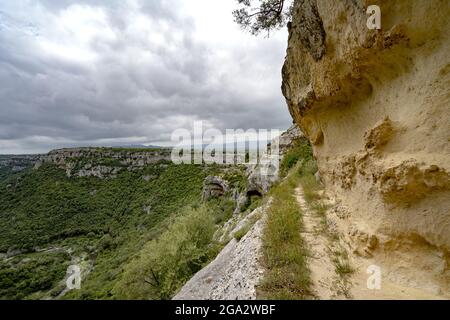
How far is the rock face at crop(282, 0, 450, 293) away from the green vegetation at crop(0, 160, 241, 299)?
15.2 m

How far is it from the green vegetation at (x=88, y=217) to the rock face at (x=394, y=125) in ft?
49.8

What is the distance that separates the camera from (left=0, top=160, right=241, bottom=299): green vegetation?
3644cm

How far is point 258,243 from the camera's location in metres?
5.68

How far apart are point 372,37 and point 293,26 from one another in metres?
3.62

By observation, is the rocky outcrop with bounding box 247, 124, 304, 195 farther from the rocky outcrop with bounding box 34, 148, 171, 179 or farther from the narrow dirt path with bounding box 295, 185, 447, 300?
the rocky outcrop with bounding box 34, 148, 171, 179

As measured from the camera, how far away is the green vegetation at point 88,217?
36.4m

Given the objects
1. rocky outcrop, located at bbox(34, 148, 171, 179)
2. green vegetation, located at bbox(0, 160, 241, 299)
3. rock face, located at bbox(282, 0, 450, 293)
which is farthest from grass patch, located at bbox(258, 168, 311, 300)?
rocky outcrop, located at bbox(34, 148, 171, 179)

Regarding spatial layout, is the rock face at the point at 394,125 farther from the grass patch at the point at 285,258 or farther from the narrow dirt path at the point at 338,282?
the grass patch at the point at 285,258

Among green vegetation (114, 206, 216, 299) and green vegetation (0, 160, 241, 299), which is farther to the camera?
green vegetation (0, 160, 241, 299)

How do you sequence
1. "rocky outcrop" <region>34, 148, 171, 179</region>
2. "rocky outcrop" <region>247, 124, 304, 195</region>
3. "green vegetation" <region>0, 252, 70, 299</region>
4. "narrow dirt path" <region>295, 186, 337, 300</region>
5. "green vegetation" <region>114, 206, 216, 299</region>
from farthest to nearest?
"rocky outcrop" <region>34, 148, 171, 179</region>, "green vegetation" <region>0, 252, 70, 299</region>, "rocky outcrop" <region>247, 124, 304, 195</region>, "green vegetation" <region>114, 206, 216, 299</region>, "narrow dirt path" <region>295, 186, 337, 300</region>

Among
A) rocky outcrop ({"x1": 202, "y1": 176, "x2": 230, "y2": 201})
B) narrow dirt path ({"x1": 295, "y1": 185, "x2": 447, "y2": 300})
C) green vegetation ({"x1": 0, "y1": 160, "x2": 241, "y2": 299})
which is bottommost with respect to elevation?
green vegetation ({"x1": 0, "y1": 160, "x2": 241, "y2": 299})

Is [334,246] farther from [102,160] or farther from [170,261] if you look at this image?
[102,160]
